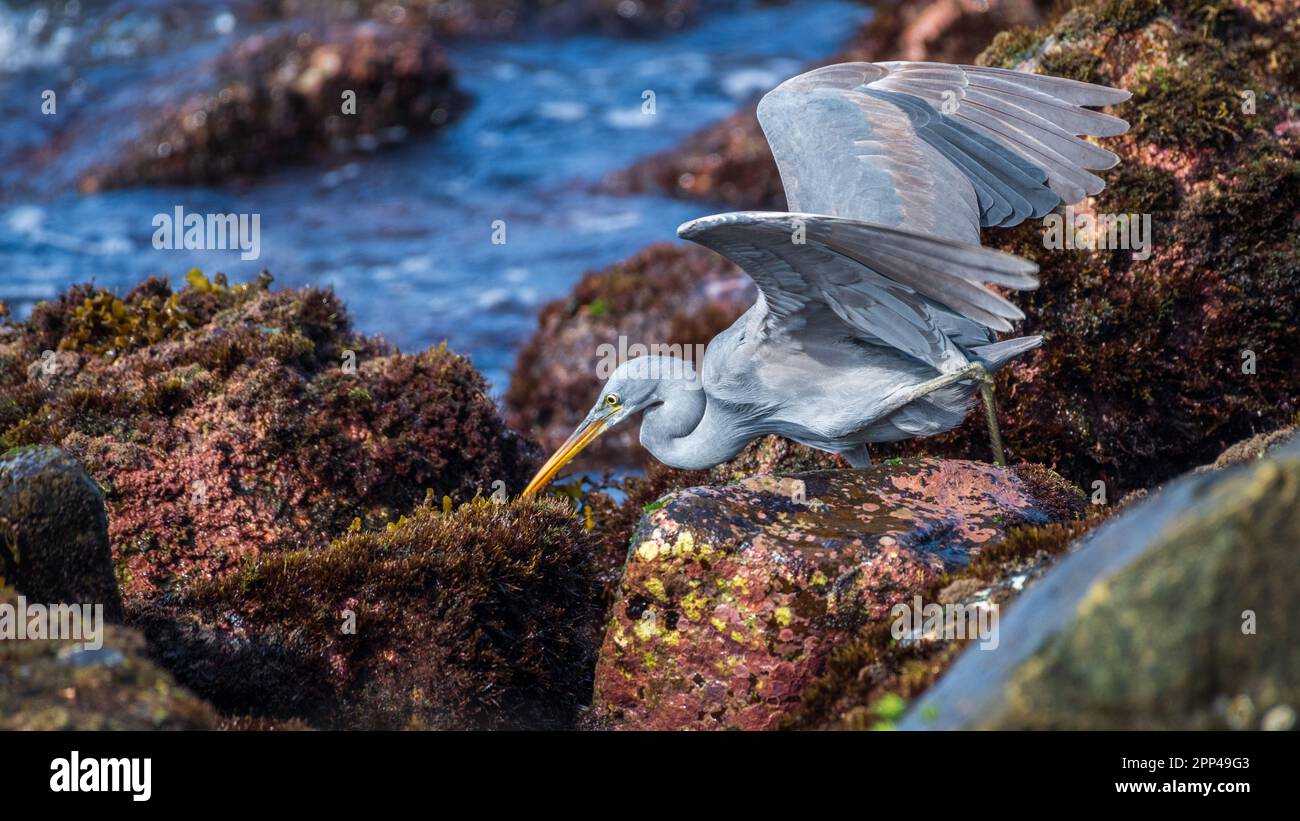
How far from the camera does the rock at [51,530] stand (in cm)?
435

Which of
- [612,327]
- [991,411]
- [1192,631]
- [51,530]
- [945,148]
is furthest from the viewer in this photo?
[612,327]

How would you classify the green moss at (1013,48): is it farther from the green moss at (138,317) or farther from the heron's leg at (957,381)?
the green moss at (138,317)

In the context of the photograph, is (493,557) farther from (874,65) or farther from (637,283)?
(637,283)

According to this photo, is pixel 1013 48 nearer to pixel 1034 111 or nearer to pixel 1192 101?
pixel 1192 101

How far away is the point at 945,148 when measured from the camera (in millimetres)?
6430

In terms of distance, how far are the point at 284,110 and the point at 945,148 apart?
11430 mm

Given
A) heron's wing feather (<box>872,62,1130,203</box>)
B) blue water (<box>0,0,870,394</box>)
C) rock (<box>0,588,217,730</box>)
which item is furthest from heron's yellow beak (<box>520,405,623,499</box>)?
blue water (<box>0,0,870,394</box>)

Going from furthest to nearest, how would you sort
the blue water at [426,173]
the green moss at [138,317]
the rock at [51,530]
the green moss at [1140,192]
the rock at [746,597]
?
the blue water at [426,173]
the green moss at [138,317]
the green moss at [1140,192]
the rock at [746,597]
the rock at [51,530]

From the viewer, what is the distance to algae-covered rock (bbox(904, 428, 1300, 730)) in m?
2.85

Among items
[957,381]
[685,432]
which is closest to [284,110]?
[685,432]

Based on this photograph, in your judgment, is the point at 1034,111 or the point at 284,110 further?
the point at 284,110

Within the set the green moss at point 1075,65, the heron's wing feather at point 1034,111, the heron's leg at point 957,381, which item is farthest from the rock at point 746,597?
the green moss at point 1075,65

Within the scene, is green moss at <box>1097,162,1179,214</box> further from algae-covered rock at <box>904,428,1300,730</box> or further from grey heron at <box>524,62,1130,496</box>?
algae-covered rock at <box>904,428,1300,730</box>

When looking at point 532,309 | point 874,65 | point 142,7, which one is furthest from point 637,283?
point 142,7
